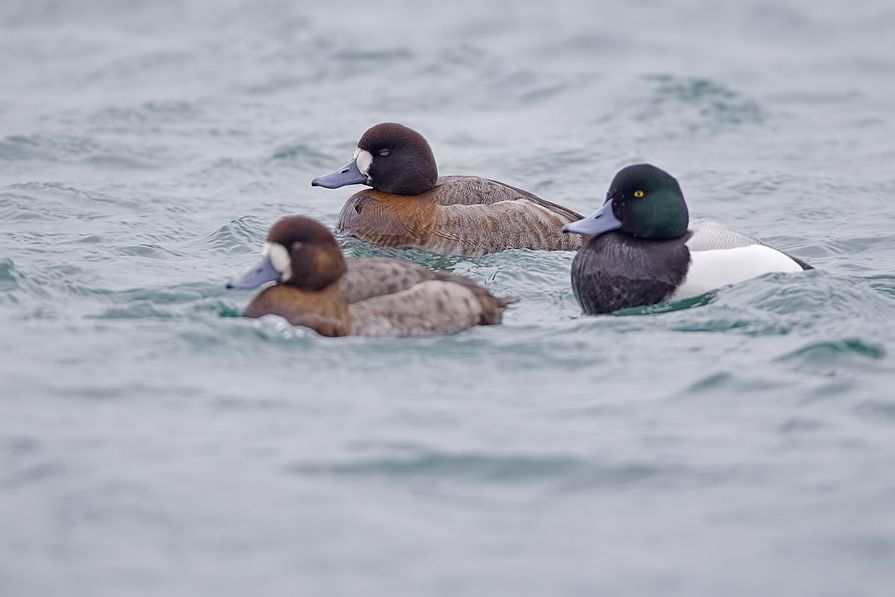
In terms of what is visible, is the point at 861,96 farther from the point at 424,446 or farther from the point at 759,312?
the point at 424,446

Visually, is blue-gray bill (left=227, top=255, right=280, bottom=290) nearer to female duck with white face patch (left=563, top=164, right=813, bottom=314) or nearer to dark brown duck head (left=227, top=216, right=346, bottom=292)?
dark brown duck head (left=227, top=216, right=346, bottom=292)

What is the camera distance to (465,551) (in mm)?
5547

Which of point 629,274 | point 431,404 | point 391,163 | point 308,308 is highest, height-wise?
point 391,163

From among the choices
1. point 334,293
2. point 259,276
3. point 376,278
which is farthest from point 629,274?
point 259,276

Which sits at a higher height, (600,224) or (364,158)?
(364,158)

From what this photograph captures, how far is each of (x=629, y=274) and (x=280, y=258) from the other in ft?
7.41

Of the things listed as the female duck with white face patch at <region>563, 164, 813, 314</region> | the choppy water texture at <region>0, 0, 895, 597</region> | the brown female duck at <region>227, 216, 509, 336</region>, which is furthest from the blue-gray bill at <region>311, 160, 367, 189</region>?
the brown female duck at <region>227, 216, 509, 336</region>

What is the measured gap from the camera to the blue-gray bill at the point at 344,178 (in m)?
11.0

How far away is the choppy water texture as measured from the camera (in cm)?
550

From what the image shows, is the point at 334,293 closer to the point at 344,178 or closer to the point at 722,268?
the point at 722,268

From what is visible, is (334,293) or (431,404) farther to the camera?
(334,293)

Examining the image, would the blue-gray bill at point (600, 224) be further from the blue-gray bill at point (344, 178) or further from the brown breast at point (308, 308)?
the blue-gray bill at point (344, 178)

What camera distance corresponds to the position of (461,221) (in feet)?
35.9

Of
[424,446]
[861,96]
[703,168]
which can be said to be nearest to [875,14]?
[861,96]
